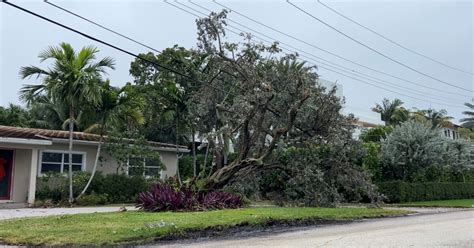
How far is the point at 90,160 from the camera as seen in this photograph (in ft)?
78.6

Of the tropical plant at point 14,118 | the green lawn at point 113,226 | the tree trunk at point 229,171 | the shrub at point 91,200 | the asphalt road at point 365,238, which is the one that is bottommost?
the asphalt road at point 365,238

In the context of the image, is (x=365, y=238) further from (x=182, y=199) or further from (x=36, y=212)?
(x=36, y=212)

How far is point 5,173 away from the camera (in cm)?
2072

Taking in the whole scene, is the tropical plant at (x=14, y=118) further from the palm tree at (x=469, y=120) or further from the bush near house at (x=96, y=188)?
the palm tree at (x=469, y=120)

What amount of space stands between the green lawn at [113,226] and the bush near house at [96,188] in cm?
750

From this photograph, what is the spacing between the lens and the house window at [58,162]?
22.4m

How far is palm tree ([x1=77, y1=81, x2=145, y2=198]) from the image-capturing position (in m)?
21.5

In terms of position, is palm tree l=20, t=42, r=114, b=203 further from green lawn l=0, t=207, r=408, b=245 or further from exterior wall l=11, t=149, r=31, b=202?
green lawn l=0, t=207, r=408, b=245

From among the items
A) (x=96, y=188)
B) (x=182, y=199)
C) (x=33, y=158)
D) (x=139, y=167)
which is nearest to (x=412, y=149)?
(x=139, y=167)

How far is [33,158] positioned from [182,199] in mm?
8153

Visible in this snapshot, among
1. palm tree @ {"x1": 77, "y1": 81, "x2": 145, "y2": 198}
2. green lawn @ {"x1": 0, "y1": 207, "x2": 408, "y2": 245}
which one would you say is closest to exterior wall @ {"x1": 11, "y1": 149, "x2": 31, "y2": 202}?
palm tree @ {"x1": 77, "y1": 81, "x2": 145, "y2": 198}

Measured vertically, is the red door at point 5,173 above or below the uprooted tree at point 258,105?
below

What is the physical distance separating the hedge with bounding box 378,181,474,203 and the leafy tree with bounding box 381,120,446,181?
3.88 feet

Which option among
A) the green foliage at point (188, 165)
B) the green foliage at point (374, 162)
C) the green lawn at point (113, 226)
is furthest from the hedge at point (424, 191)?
the green lawn at point (113, 226)
